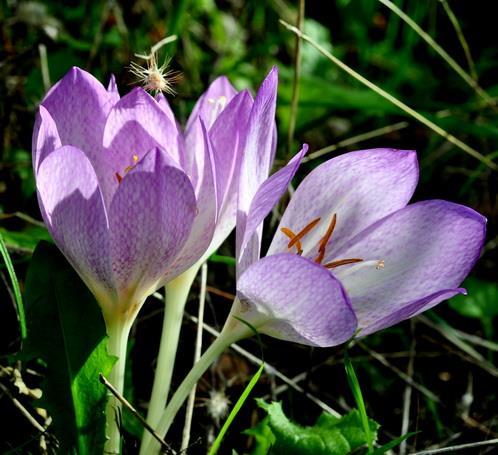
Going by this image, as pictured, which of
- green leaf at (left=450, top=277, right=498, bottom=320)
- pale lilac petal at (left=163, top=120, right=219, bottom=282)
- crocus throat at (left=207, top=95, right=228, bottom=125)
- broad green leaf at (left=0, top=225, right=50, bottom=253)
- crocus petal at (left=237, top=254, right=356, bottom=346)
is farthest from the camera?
green leaf at (left=450, top=277, right=498, bottom=320)

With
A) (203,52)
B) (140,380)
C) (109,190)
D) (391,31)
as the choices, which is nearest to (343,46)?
(391,31)

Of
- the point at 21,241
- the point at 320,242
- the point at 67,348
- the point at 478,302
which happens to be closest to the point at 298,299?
the point at 320,242

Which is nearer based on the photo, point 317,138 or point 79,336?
point 79,336

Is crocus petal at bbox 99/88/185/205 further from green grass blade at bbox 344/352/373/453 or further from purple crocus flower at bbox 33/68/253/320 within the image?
green grass blade at bbox 344/352/373/453

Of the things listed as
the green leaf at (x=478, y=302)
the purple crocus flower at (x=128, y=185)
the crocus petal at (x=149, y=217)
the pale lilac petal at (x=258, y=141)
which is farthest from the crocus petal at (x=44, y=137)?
the green leaf at (x=478, y=302)

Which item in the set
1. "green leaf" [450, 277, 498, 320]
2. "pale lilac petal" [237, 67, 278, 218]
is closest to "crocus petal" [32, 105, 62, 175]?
"pale lilac petal" [237, 67, 278, 218]

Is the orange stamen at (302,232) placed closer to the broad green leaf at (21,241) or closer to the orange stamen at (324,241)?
the orange stamen at (324,241)

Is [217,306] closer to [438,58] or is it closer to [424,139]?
[424,139]
